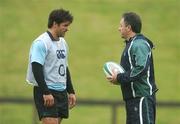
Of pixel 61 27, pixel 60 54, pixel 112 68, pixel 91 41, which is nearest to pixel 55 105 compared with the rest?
pixel 60 54

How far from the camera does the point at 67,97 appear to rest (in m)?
10.3

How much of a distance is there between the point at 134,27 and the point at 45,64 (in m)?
1.17

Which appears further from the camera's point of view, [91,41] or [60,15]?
[91,41]

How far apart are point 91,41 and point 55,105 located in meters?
12.6

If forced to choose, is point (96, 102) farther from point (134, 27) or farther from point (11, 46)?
point (134, 27)

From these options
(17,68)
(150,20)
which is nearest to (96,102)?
(17,68)

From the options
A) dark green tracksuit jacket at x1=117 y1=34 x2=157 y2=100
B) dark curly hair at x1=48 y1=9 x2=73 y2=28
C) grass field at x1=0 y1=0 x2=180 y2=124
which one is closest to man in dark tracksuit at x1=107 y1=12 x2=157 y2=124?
dark green tracksuit jacket at x1=117 y1=34 x2=157 y2=100

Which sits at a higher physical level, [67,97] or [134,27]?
[134,27]

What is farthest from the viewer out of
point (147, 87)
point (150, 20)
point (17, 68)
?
point (150, 20)

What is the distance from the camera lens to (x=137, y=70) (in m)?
9.70

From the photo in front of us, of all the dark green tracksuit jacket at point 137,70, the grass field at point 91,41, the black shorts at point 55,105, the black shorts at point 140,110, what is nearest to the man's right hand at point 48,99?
the black shorts at point 55,105

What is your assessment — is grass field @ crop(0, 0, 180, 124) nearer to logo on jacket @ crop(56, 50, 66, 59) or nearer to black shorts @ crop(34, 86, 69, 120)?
black shorts @ crop(34, 86, 69, 120)

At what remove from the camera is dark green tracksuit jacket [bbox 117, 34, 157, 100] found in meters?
9.71

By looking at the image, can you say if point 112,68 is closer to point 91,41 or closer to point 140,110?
point 140,110
